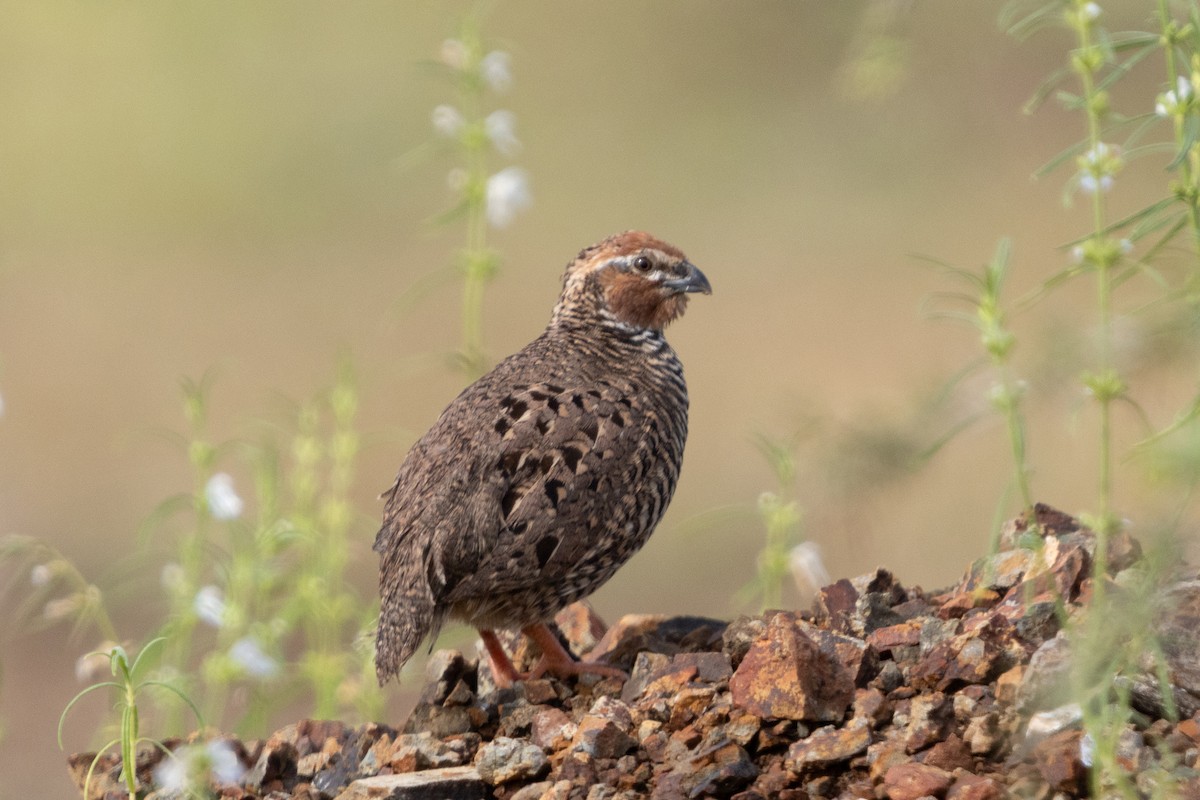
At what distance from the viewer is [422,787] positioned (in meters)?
3.96

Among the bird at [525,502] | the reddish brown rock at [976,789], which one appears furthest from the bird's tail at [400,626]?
the reddish brown rock at [976,789]

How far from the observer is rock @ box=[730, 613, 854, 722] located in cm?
392

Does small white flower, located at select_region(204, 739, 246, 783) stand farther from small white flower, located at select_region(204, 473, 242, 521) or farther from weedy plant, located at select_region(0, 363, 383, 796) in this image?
small white flower, located at select_region(204, 473, 242, 521)

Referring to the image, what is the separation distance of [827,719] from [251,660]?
84.5 inches

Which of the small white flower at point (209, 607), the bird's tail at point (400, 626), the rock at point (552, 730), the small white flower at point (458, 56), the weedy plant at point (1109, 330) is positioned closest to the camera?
the weedy plant at point (1109, 330)

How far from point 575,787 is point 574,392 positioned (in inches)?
65.3

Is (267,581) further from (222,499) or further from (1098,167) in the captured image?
(1098,167)

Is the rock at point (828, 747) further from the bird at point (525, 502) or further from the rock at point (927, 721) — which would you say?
the bird at point (525, 502)

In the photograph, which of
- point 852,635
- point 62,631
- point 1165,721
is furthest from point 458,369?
point 62,631

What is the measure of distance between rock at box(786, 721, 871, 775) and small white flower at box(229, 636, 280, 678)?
2.08m

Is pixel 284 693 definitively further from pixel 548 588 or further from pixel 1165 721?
pixel 1165 721

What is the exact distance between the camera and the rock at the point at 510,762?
4.07 meters

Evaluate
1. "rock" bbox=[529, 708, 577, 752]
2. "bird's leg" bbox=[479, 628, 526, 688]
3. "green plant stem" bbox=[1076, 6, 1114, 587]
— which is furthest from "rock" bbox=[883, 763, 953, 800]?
"bird's leg" bbox=[479, 628, 526, 688]

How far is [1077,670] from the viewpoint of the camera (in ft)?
10.0
